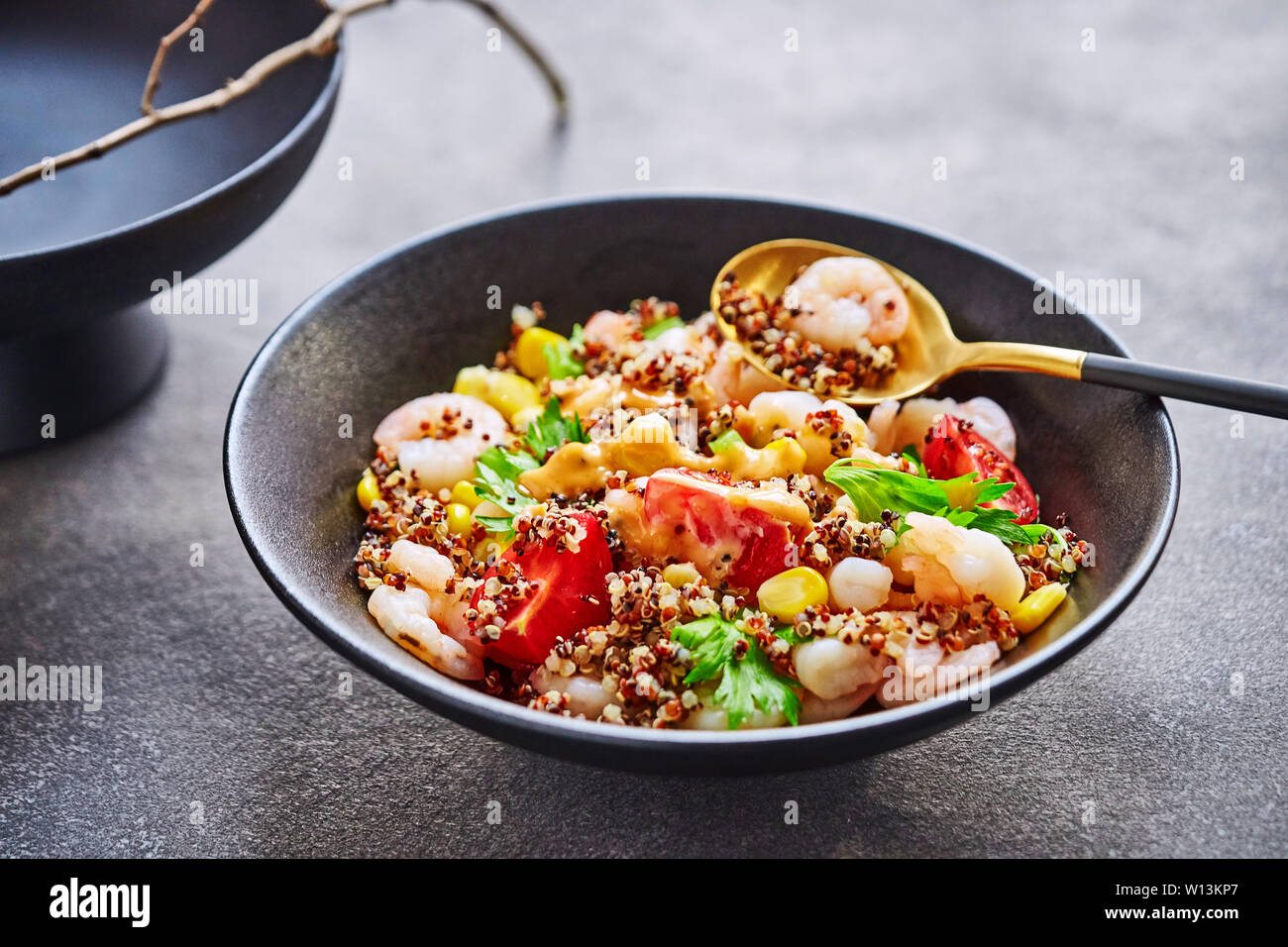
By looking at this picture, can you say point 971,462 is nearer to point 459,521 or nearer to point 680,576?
point 680,576

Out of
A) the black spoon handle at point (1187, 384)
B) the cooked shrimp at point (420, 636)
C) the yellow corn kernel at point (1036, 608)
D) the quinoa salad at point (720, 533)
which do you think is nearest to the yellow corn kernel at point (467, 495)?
the quinoa salad at point (720, 533)

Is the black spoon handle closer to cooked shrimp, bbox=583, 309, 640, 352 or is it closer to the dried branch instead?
cooked shrimp, bbox=583, 309, 640, 352

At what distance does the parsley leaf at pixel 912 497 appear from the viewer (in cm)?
167

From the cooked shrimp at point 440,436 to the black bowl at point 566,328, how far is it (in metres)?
0.08

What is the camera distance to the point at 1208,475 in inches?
87.8

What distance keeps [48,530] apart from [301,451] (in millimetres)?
664

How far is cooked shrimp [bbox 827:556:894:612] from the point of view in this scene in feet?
Answer: 5.13

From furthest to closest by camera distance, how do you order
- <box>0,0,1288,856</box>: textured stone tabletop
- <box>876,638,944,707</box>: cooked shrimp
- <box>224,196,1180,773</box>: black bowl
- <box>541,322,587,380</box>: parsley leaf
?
<box>541,322,587,380</box>: parsley leaf → <box>0,0,1288,856</box>: textured stone tabletop → <box>876,638,944,707</box>: cooked shrimp → <box>224,196,1180,773</box>: black bowl

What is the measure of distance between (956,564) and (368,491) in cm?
90

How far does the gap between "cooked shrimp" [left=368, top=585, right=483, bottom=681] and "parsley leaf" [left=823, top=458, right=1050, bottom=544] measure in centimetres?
57

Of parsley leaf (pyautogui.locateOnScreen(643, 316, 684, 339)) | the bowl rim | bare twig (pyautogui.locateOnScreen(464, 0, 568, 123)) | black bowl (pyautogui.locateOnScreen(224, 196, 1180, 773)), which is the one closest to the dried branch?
the bowl rim

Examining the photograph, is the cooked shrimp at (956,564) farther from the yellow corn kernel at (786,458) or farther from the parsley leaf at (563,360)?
the parsley leaf at (563,360)

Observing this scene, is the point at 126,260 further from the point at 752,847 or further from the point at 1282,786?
the point at 1282,786
